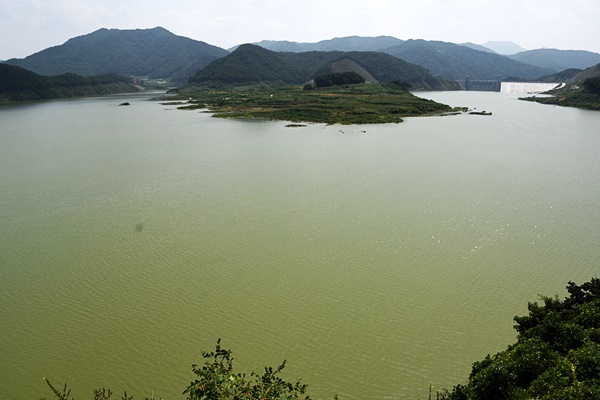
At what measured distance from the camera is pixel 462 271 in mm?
13359

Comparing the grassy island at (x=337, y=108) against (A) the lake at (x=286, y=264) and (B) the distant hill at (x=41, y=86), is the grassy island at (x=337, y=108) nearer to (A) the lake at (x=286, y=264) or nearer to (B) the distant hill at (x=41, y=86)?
(A) the lake at (x=286, y=264)

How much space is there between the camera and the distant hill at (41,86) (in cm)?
10112

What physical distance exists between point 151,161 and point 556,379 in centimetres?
3075

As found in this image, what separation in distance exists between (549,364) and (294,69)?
170 m

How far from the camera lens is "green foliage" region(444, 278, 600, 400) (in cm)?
570

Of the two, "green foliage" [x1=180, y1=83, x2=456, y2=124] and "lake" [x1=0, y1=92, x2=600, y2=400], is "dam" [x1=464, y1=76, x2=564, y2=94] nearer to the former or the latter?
"green foliage" [x1=180, y1=83, x2=456, y2=124]

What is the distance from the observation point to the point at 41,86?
4326 inches

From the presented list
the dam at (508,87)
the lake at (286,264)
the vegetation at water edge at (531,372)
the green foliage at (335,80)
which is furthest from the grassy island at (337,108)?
the dam at (508,87)

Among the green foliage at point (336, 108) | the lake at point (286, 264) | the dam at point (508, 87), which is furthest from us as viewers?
the dam at point (508, 87)

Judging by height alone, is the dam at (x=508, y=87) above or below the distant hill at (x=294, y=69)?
below

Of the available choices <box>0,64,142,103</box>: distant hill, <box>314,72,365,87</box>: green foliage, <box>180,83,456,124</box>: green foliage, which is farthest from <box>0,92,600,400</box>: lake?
<box>0,64,142,103</box>: distant hill

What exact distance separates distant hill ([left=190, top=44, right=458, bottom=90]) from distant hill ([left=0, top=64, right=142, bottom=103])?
34550 millimetres

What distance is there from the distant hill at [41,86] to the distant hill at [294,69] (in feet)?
113

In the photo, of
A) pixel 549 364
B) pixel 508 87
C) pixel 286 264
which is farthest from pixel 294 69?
pixel 549 364
